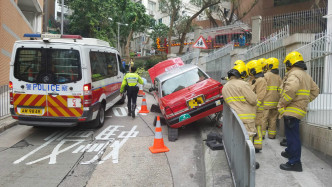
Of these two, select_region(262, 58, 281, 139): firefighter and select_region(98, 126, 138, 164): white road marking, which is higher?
select_region(262, 58, 281, 139): firefighter

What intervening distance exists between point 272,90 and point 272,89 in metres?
0.02

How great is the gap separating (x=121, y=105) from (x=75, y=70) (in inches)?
215

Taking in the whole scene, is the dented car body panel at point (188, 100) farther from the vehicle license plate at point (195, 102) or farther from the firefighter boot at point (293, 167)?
the firefighter boot at point (293, 167)

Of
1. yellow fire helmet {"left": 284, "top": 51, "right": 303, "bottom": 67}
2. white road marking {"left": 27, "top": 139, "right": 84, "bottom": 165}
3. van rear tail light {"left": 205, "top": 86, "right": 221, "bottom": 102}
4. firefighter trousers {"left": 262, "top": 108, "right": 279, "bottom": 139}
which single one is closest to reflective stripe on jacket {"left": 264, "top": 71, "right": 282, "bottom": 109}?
firefighter trousers {"left": 262, "top": 108, "right": 279, "bottom": 139}

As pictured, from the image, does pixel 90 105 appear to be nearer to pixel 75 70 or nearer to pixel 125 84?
pixel 75 70

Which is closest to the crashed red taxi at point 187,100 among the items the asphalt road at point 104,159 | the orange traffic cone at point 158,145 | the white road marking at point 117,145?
the asphalt road at point 104,159

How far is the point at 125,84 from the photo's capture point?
9164 millimetres

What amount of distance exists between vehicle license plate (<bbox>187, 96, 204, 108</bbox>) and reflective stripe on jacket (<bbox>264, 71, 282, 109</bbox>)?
156 cm

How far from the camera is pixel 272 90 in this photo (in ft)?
19.0

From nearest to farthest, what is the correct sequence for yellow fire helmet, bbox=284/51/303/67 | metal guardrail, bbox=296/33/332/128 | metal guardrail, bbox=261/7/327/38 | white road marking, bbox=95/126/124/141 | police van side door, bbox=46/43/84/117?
yellow fire helmet, bbox=284/51/303/67, metal guardrail, bbox=296/33/332/128, police van side door, bbox=46/43/84/117, white road marking, bbox=95/126/124/141, metal guardrail, bbox=261/7/327/38

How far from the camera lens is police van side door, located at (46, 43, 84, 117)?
21.3 ft

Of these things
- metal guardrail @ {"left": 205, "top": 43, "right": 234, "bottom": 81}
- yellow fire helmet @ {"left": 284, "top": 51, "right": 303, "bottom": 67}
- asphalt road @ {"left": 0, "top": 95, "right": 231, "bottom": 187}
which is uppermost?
metal guardrail @ {"left": 205, "top": 43, "right": 234, "bottom": 81}

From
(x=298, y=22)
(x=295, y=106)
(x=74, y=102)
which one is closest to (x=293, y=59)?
(x=295, y=106)

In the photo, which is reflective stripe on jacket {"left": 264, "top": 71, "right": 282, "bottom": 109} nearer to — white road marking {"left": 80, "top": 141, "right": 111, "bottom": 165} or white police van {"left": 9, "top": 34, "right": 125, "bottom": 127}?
white road marking {"left": 80, "top": 141, "right": 111, "bottom": 165}
